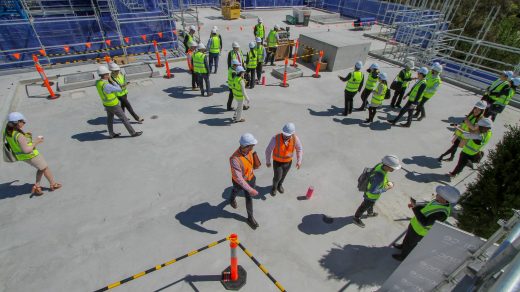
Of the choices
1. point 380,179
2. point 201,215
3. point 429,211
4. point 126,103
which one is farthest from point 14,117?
point 429,211

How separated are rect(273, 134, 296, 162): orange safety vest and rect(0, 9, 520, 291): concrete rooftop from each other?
1.27 metres

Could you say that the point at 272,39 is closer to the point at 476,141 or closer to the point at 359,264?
the point at 476,141

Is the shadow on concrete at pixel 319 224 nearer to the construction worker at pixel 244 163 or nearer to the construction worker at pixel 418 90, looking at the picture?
the construction worker at pixel 244 163

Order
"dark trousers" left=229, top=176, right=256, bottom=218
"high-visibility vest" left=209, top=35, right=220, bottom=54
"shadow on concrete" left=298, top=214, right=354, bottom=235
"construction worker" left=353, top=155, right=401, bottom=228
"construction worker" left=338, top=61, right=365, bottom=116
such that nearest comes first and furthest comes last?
"construction worker" left=353, top=155, right=401, bottom=228
"dark trousers" left=229, top=176, right=256, bottom=218
"shadow on concrete" left=298, top=214, right=354, bottom=235
"construction worker" left=338, top=61, right=365, bottom=116
"high-visibility vest" left=209, top=35, right=220, bottom=54

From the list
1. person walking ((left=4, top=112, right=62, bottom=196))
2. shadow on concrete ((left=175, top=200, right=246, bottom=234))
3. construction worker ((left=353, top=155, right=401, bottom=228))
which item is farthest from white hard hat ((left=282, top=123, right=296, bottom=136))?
person walking ((left=4, top=112, right=62, bottom=196))

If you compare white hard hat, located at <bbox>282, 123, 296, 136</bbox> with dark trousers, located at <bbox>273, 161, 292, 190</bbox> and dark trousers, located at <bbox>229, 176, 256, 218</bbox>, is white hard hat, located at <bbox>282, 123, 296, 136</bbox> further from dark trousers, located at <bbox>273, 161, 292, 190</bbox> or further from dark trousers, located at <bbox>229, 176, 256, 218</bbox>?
dark trousers, located at <bbox>229, 176, 256, 218</bbox>

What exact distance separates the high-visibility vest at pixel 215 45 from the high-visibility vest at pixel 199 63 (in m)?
2.63

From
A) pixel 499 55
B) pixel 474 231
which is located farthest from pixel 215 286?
pixel 499 55

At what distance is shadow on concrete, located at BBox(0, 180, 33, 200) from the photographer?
661 cm

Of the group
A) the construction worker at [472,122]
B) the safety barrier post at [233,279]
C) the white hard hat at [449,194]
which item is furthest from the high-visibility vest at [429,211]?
the construction worker at [472,122]

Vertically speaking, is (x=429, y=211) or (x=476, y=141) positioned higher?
(x=429, y=211)

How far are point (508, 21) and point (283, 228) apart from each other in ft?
129

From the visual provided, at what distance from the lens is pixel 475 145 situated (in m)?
7.04

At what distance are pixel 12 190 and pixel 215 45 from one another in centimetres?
920
